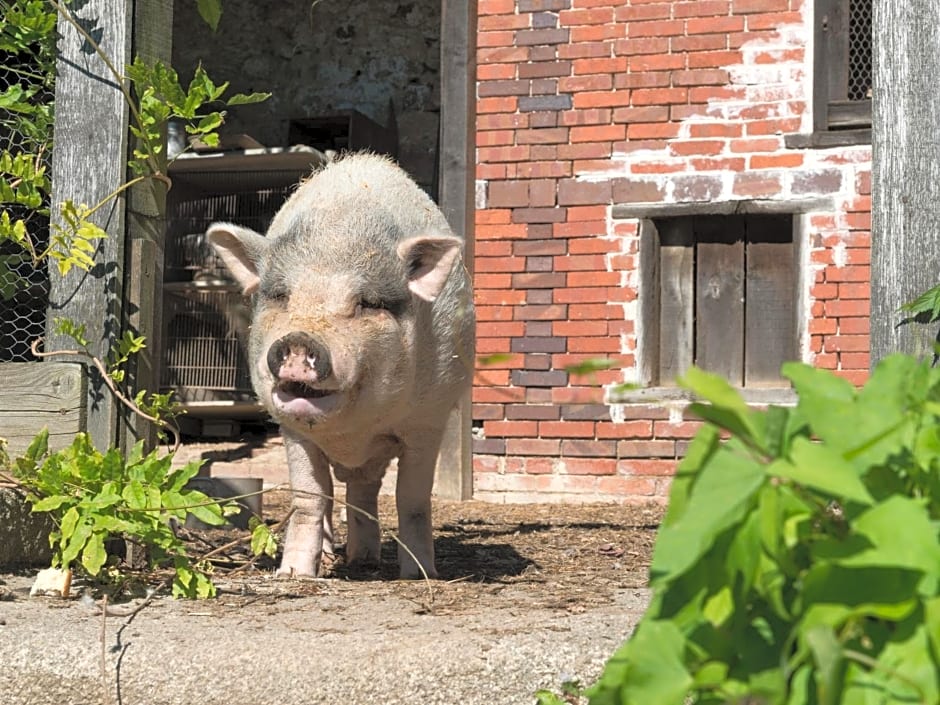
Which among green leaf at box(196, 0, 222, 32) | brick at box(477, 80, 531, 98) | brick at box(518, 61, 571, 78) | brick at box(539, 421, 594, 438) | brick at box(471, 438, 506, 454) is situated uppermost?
brick at box(518, 61, 571, 78)

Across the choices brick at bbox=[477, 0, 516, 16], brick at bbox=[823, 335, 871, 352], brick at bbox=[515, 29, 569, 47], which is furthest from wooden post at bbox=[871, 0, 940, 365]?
brick at bbox=[477, 0, 516, 16]

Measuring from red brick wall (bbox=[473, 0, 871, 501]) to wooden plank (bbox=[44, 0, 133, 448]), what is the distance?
14.4 feet

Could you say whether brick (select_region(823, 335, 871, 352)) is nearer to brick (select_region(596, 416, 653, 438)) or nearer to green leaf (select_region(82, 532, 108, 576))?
brick (select_region(596, 416, 653, 438))

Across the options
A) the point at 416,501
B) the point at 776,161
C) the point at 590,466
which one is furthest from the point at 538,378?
the point at 416,501

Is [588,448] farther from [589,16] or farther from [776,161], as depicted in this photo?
[589,16]

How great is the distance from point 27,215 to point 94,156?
82 cm

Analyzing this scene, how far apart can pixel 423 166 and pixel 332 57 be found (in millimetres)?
1596

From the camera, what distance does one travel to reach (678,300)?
8.51m

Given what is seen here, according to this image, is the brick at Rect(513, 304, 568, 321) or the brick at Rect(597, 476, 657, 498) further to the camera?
the brick at Rect(513, 304, 568, 321)

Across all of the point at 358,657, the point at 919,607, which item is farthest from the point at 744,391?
the point at 919,607

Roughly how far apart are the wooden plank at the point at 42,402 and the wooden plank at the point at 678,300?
5.24 meters

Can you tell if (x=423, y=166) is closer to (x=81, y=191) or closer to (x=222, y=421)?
(x=222, y=421)

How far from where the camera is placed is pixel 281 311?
13.2 feet

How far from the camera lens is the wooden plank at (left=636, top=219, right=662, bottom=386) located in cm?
838
